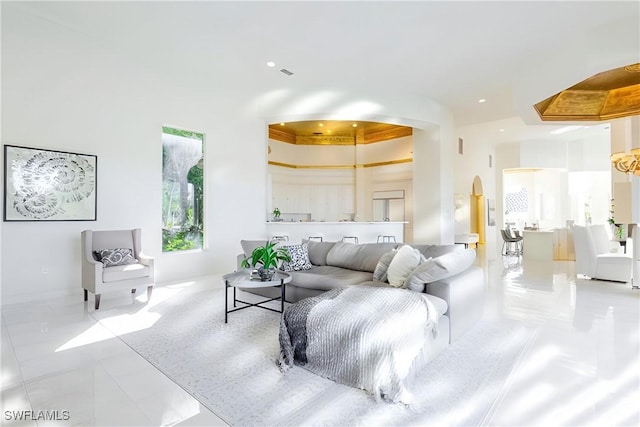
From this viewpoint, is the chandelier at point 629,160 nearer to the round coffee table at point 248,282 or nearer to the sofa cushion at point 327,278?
the sofa cushion at point 327,278

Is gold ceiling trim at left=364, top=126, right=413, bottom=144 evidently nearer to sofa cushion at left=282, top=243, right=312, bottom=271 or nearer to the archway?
the archway

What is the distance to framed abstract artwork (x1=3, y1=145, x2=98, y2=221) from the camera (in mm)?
4000

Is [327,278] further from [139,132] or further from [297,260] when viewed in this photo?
[139,132]

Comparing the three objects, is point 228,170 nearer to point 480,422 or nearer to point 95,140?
point 95,140

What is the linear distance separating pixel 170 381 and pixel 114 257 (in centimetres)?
266

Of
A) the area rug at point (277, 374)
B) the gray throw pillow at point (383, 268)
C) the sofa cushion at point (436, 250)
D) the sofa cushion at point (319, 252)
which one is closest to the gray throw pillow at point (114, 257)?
the area rug at point (277, 374)

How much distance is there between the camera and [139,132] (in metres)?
5.12

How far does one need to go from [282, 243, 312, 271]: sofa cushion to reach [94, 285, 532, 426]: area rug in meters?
0.73

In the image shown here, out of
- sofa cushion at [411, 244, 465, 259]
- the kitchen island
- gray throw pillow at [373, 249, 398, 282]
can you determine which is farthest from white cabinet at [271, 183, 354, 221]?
gray throw pillow at [373, 249, 398, 282]

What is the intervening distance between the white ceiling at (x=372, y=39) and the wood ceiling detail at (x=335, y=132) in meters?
2.79

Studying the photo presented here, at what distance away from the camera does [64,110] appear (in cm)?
439

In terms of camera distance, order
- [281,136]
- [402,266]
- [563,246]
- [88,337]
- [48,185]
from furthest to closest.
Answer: [281,136]
[563,246]
[48,185]
[402,266]
[88,337]

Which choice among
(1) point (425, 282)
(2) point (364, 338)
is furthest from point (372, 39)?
(2) point (364, 338)

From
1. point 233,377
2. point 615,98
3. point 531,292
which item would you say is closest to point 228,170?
point 233,377
